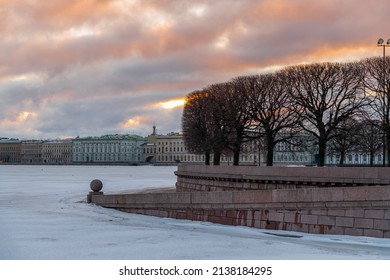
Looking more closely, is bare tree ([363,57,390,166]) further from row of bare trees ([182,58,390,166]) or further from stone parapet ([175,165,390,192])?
stone parapet ([175,165,390,192])

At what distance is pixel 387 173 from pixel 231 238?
469 inches

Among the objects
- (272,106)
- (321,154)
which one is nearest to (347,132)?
(321,154)

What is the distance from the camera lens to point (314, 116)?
54.7 meters

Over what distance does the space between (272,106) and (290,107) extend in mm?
1877

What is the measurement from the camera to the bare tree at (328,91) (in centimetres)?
5153

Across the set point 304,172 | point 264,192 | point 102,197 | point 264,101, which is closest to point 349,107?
point 264,101

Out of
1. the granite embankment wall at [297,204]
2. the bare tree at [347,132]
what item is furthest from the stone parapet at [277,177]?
the bare tree at [347,132]

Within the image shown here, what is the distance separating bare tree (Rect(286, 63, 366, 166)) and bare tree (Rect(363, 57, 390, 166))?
3.11 ft

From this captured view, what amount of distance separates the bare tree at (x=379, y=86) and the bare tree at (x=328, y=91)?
0.95 m

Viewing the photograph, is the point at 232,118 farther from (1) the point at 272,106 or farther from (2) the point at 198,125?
(2) the point at 198,125

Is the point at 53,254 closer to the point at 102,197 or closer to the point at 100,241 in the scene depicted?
the point at 100,241

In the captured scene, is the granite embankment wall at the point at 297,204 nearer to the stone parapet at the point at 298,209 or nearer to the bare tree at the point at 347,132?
the stone parapet at the point at 298,209

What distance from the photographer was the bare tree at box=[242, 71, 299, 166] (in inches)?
2212

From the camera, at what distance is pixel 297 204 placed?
18.6 meters
